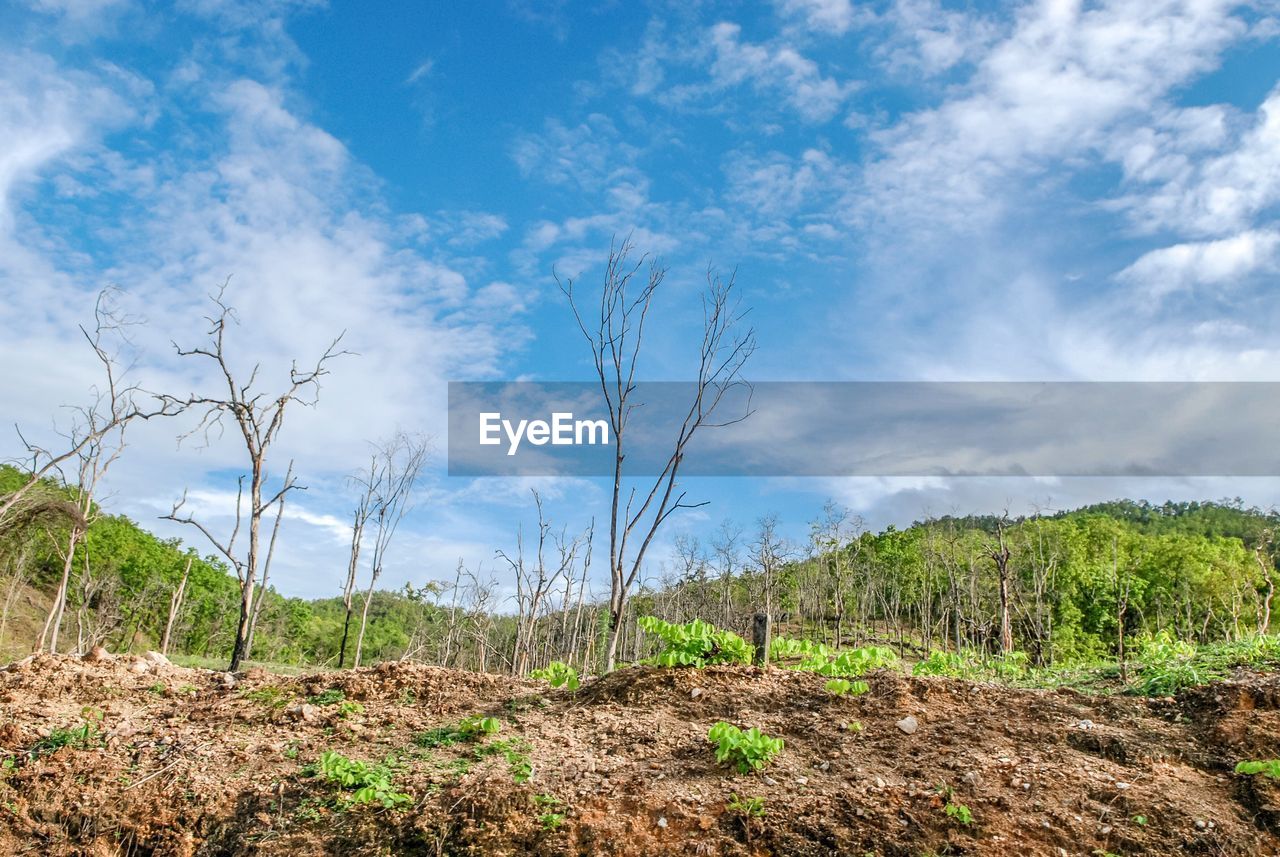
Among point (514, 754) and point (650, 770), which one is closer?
point (650, 770)

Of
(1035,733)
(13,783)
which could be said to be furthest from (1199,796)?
(13,783)

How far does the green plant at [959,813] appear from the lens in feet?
17.3

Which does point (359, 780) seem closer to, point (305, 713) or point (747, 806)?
point (305, 713)

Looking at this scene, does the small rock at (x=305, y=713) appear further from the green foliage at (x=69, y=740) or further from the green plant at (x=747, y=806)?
the green plant at (x=747, y=806)

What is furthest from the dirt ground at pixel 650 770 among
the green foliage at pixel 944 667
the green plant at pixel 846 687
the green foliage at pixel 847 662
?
the green foliage at pixel 944 667

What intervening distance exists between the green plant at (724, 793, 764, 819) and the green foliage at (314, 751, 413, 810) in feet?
8.34

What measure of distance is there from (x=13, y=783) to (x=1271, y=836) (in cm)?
986

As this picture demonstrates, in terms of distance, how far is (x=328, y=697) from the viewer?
27.1 feet

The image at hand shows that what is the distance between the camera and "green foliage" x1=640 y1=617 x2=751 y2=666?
7953 mm

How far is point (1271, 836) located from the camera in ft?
17.1

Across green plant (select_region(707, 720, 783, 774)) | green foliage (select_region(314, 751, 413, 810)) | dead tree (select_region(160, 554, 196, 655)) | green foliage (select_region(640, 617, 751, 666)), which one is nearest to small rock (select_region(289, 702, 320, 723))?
green foliage (select_region(314, 751, 413, 810))

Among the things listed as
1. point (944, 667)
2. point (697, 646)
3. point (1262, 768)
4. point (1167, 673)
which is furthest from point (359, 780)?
point (1167, 673)

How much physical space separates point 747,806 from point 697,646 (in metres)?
2.61

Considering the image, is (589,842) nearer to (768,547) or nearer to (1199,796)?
(1199,796)
